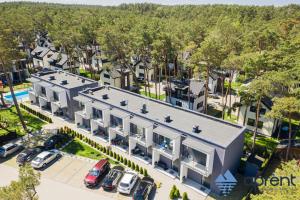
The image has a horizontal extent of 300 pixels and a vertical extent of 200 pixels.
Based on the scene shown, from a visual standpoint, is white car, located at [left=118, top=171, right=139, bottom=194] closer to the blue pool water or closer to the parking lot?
the parking lot

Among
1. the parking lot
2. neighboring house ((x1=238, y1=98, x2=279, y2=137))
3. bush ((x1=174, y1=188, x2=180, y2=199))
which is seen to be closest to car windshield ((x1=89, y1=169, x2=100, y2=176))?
the parking lot

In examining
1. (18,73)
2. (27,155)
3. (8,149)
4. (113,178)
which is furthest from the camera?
(18,73)

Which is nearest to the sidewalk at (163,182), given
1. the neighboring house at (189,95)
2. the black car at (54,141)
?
the black car at (54,141)

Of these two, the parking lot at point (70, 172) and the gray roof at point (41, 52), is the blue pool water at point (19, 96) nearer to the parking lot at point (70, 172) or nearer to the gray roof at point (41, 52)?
the gray roof at point (41, 52)

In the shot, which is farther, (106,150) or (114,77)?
(114,77)

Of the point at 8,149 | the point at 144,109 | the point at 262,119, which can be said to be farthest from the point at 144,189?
the point at 262,119

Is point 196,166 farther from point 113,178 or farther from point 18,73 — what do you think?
point 18,73
